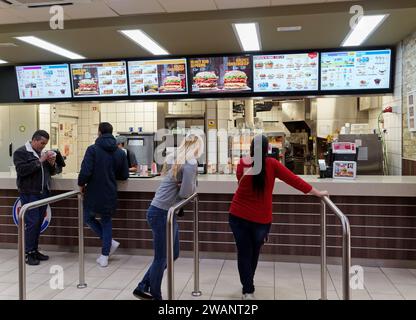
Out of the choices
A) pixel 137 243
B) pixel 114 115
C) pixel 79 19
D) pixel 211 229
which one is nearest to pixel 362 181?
pixel 211 229

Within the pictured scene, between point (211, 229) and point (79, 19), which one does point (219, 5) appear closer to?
point (79, 19)

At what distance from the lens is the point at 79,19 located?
4457 mm

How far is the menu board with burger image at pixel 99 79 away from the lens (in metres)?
5.99

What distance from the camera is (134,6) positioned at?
13.3 ft

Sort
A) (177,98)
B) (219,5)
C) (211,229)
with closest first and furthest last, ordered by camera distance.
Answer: (219,5), (211,229), (177,98)

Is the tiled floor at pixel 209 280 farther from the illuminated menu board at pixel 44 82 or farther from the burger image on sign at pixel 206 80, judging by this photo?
the illuminated menu board at pixel 44 82

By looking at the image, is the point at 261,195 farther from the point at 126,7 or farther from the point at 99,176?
the point at 126,7

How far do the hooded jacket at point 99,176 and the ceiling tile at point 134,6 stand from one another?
1.37 m

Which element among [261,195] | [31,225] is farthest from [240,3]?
[31,225]

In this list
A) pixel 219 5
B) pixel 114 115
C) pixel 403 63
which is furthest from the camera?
pixel 114 115

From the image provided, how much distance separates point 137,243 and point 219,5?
2909 mm

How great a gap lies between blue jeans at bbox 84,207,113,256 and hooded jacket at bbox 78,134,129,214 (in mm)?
64

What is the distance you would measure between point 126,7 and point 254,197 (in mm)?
2399

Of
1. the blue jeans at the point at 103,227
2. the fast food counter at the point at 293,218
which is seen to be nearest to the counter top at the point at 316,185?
the fast food counter at the point at 293,218
